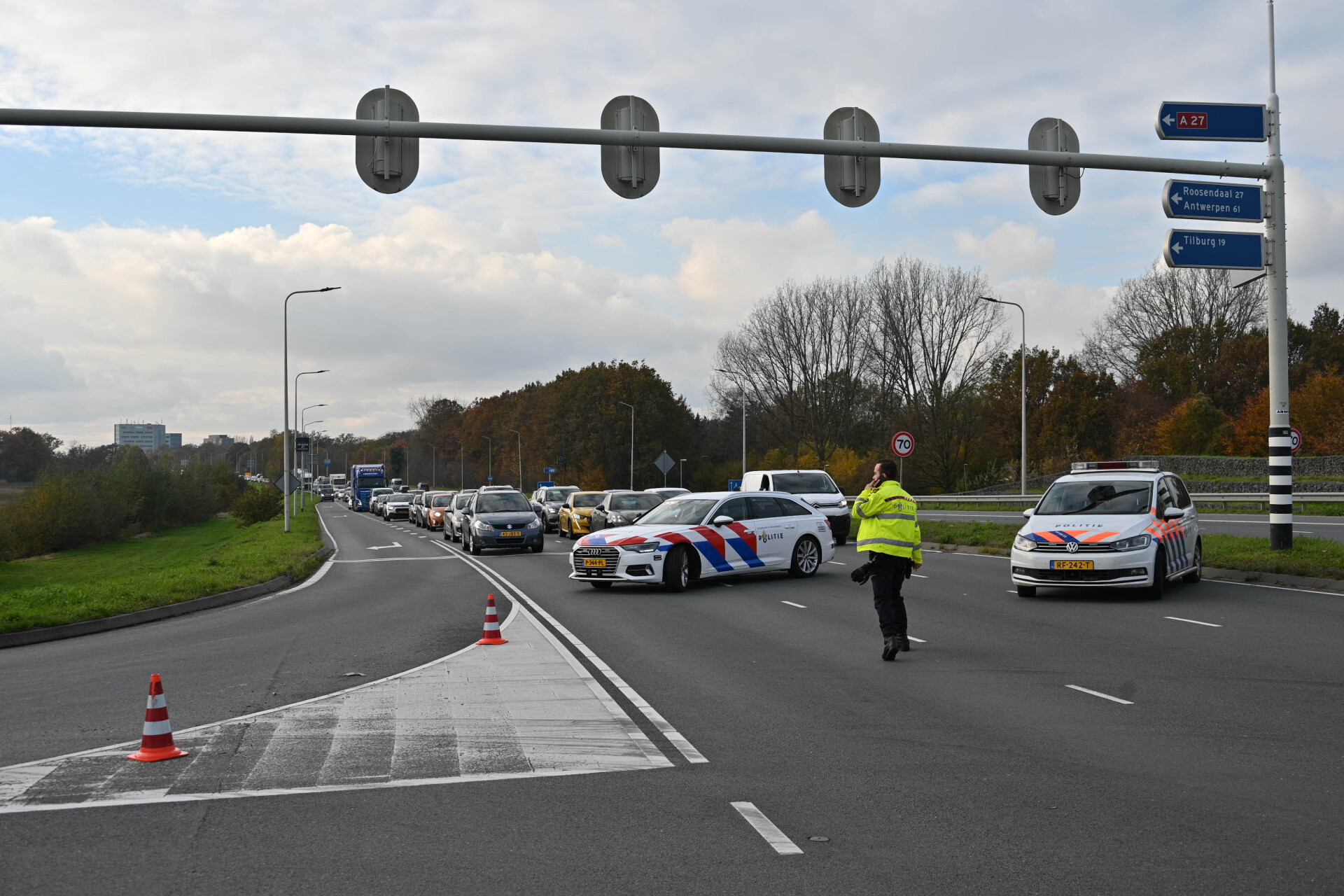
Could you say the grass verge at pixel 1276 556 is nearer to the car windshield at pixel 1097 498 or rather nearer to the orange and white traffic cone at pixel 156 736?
the car windshield at pixel 1097 498

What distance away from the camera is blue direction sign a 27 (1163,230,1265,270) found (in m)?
16.4

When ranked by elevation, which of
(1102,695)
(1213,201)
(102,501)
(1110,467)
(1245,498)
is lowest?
(102,501)

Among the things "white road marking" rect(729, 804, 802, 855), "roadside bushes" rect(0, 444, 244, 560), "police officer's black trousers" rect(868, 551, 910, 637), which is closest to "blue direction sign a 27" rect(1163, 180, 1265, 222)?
"police officer's black trousers" rect(868, 551, 910, 637)

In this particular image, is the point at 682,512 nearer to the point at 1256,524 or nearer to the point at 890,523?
the point at 890,523

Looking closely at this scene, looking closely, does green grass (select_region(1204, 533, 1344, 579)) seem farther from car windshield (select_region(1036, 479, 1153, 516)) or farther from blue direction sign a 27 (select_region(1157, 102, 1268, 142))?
blue direction sign a 27 (select_region(1157, 102, 1268, 142))

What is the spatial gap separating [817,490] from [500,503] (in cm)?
864

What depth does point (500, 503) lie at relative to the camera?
97.5 ft

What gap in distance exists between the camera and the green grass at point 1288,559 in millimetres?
15727

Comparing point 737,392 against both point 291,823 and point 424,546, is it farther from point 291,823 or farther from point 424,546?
point 291,823

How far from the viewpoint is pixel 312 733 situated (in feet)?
24.3

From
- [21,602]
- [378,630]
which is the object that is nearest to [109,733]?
[378,630]

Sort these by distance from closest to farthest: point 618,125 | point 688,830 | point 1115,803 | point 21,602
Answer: point 688,830 < point 1115,803 < point 618,125 < point 21,602

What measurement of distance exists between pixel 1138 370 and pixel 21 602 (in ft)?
211

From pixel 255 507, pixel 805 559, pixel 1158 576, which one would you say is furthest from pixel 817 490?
Answer: pixel 255 507
